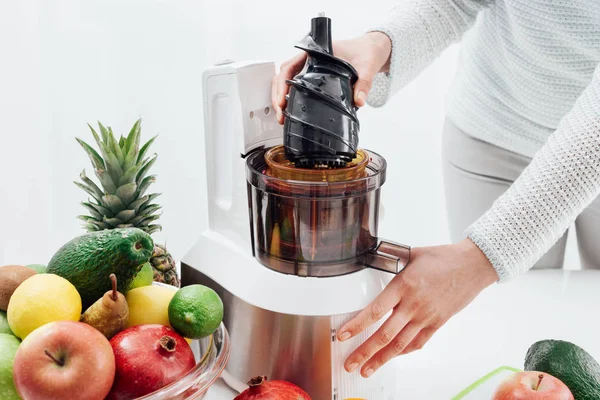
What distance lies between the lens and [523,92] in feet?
4.25

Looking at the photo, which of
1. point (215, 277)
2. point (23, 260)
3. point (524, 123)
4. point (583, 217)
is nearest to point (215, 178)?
point (215, 277)

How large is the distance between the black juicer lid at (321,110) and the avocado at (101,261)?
22cm

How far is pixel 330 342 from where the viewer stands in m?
0.81

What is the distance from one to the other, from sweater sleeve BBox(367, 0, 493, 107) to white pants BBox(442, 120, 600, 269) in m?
0.29

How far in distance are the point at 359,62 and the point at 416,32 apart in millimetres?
210

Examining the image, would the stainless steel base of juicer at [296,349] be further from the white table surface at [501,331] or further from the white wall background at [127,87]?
the white wall background at [127,87]

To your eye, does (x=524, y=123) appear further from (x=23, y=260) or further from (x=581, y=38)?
(x=23, y=260)

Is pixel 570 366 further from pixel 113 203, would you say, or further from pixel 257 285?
pixel 113 203

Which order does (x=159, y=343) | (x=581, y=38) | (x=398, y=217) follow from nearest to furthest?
(x=159, y=343) < (x=581, y=38) < (x=398, y=217)

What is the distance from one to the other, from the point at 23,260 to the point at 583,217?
1.64 m

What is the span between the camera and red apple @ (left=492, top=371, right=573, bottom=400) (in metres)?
0.77

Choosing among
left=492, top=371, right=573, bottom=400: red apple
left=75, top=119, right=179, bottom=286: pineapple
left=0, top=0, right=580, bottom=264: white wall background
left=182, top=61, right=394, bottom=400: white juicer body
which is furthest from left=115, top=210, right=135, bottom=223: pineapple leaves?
left=0, top=0, right=580, bottom=264: white wall background

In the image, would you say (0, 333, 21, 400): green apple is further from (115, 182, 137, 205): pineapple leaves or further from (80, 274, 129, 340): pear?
(115, 182, 137, 205): pineapple leaves

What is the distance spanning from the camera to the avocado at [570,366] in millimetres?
802
